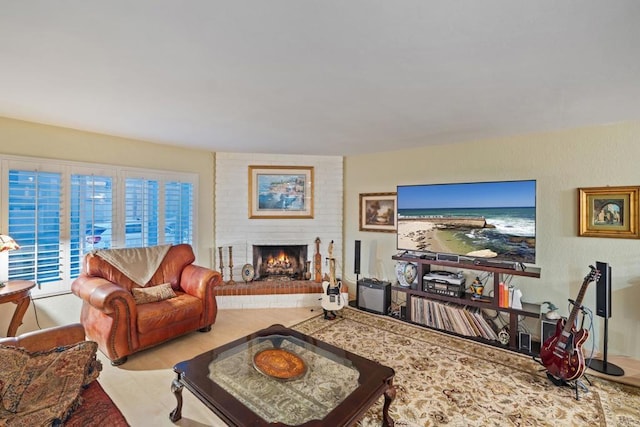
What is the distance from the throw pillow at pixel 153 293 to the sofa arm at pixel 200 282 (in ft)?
0.64

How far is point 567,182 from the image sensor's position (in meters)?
2.96

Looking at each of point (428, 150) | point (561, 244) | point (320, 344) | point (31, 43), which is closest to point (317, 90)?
point (31, 43)

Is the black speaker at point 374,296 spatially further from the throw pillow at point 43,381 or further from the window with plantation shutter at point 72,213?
the throw pillow at point 43,381

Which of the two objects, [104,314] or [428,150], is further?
[428,150]

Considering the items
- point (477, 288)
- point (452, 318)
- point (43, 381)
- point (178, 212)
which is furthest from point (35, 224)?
point (477, 288)

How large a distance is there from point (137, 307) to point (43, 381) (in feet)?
4.61

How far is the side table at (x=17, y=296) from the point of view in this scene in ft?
7.98

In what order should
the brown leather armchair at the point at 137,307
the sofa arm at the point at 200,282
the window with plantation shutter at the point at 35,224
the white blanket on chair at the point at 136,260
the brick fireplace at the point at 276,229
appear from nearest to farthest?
the brown leather armchair at the point at 137,307, the window with plantation shutter at the point at 35,224, the white blanket on chair at the point at 136,260, the sofa arm at the point at 200,282, the brick fireplace at the point at 276,229

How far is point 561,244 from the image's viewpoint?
3.01 metres

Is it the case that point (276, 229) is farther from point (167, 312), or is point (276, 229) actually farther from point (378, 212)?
point (167, 312)

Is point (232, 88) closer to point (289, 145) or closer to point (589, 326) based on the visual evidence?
point (289, 145)

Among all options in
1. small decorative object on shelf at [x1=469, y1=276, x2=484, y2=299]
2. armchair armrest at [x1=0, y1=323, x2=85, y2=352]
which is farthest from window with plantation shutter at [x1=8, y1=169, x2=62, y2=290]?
small decorative object on shelf at [x1=469, y1=276, x2=484, y2=299]

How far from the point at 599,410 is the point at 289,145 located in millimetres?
3759

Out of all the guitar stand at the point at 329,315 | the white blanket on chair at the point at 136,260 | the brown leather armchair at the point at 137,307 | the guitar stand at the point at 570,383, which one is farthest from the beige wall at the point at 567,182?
the white blanket on chair at the point at 136,260
